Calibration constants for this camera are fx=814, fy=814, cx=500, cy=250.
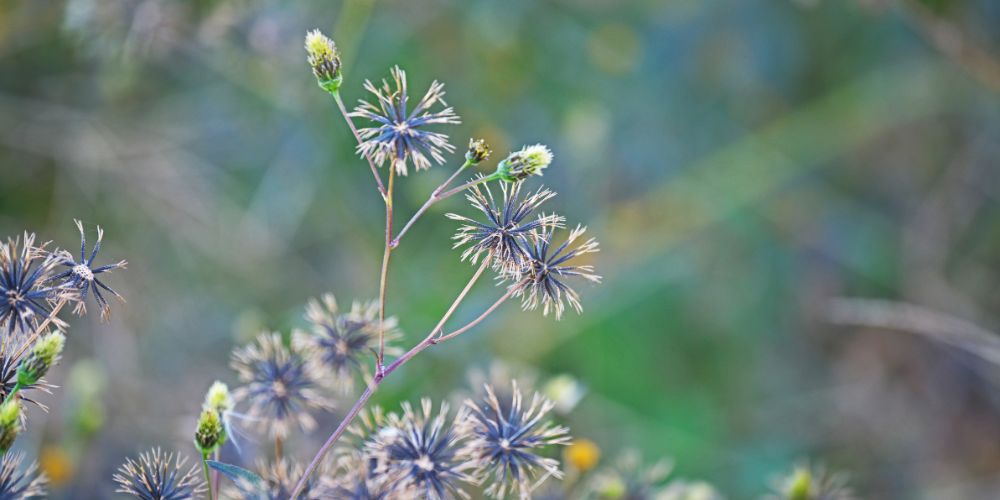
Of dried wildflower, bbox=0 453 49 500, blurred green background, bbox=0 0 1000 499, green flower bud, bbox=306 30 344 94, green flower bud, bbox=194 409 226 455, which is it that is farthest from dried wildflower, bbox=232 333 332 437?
blurred green background, bbox=0 0 1000 499

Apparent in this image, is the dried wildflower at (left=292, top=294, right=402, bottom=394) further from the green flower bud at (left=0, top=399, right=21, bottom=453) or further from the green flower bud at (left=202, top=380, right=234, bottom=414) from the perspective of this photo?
the green flower bud at (left=0, top=399, right=21, bottom=453)

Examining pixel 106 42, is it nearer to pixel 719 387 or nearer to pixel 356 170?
pixel 356 170

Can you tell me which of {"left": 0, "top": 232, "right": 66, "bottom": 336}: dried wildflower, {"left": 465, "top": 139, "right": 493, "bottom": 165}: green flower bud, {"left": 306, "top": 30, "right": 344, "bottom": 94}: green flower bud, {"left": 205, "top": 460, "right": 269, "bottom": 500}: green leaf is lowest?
{"left": 205, "top": 460, "right": 269, "bottom": 500}: green leaf

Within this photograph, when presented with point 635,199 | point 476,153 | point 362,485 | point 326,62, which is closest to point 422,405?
point 362,485

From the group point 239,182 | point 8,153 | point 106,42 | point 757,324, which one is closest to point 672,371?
point 757,324

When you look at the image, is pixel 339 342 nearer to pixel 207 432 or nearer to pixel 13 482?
pixel 207 432
